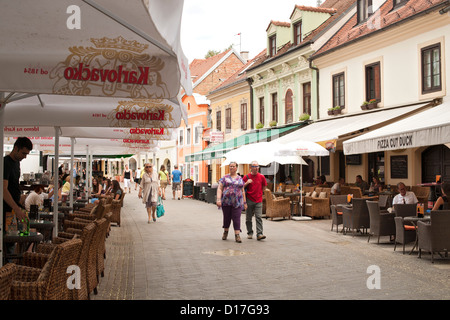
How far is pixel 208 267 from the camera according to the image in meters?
8.93

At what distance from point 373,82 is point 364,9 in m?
4.29

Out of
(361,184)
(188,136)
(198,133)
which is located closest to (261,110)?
(361,184)

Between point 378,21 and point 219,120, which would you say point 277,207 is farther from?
point 219,120

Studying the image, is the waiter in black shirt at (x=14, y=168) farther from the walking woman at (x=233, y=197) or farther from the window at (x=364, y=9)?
the window at (x=364, y=9)

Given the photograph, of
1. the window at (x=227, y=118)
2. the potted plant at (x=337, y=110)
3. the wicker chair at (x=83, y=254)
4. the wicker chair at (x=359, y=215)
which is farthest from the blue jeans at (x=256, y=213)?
the window at (x=227, y=118)

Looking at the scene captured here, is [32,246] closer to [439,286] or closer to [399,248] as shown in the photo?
[439,286]

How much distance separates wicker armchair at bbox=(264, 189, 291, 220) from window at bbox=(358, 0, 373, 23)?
1009cm

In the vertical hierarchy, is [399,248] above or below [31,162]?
below

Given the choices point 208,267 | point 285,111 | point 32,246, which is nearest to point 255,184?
point 208,267

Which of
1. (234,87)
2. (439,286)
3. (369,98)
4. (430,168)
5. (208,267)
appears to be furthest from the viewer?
(234,87)

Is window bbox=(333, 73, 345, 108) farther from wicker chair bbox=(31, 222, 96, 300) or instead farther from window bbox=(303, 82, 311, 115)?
wicker chair bbox=(31, 222, 96, 300)

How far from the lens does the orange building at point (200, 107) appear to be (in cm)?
4222

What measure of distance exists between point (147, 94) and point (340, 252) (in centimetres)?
733

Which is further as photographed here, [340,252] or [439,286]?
[340,252]
